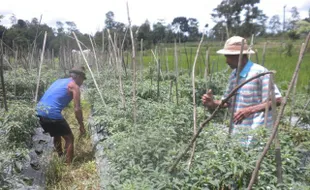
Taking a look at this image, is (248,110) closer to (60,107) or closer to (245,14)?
(60,107)

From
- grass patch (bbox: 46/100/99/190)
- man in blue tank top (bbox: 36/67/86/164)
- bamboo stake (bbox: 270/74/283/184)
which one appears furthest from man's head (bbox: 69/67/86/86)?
bamboo stake (bbox: 270/74/283/184)

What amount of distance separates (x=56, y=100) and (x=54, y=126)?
1.04 ft

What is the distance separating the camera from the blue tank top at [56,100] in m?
3.84

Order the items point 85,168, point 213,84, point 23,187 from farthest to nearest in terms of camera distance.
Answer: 1. point 213,84
2. point 85,168
3. point 23,187

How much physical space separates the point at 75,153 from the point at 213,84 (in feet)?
9.93

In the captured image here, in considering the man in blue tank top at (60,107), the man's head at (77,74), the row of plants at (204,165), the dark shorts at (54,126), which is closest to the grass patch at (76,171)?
the man in blue tank top at (60,107)

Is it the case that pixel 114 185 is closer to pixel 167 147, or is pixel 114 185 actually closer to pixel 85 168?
pixel 167 147

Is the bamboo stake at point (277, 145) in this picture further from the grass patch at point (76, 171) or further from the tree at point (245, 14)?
the tree at point (245, 14)

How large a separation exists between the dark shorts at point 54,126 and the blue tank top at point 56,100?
51 mm

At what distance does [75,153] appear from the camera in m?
4.18

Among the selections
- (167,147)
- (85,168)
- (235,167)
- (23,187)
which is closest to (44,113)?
(85,168)

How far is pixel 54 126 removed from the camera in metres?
3.89

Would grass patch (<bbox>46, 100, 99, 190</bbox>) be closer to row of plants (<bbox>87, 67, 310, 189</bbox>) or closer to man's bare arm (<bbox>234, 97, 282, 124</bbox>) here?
row of plants (<bbox>87, 67, 310, 189</bbox>)

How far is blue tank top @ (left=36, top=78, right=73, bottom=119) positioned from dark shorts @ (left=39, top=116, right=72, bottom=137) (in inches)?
2.0
